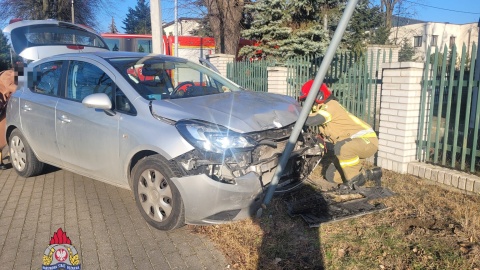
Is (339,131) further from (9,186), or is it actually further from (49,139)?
(9,186)

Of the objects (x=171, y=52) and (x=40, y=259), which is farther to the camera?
(x=171, y=52)

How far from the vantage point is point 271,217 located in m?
3.77

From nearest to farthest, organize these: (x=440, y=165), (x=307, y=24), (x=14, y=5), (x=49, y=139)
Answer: (x=49, y=139) < (x=440, y=165) < (x=307, y=24) < (x=14, y=5)

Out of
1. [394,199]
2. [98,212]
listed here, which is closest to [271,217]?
[394,199]

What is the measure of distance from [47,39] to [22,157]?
397 cm

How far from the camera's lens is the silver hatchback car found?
3.30 meters

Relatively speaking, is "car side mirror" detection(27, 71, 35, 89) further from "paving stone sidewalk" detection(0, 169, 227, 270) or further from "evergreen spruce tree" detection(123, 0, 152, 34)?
"evergreen spruce tree" detection(123, 0, 152, 34)

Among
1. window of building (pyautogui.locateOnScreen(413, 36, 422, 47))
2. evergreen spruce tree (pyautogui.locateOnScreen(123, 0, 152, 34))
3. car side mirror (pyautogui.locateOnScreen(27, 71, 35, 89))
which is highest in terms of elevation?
evergreen spruce tree (pyautogui.locateOnScreen(123, 0, 152, 34))

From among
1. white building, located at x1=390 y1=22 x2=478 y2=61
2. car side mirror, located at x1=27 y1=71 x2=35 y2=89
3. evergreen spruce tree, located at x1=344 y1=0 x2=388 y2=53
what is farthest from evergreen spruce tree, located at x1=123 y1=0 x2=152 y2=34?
car side mirror, located at x1=27 y1=71 x2=35 y2=89

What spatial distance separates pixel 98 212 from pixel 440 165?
14.0 ft

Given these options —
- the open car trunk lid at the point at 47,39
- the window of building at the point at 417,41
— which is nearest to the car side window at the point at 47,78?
the open car trunk lid at the point at 47,39

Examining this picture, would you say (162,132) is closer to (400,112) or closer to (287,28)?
(400,112)

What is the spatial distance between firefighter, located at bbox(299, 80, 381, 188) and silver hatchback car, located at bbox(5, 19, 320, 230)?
45cm

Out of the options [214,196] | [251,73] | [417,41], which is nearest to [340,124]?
[214,196]
